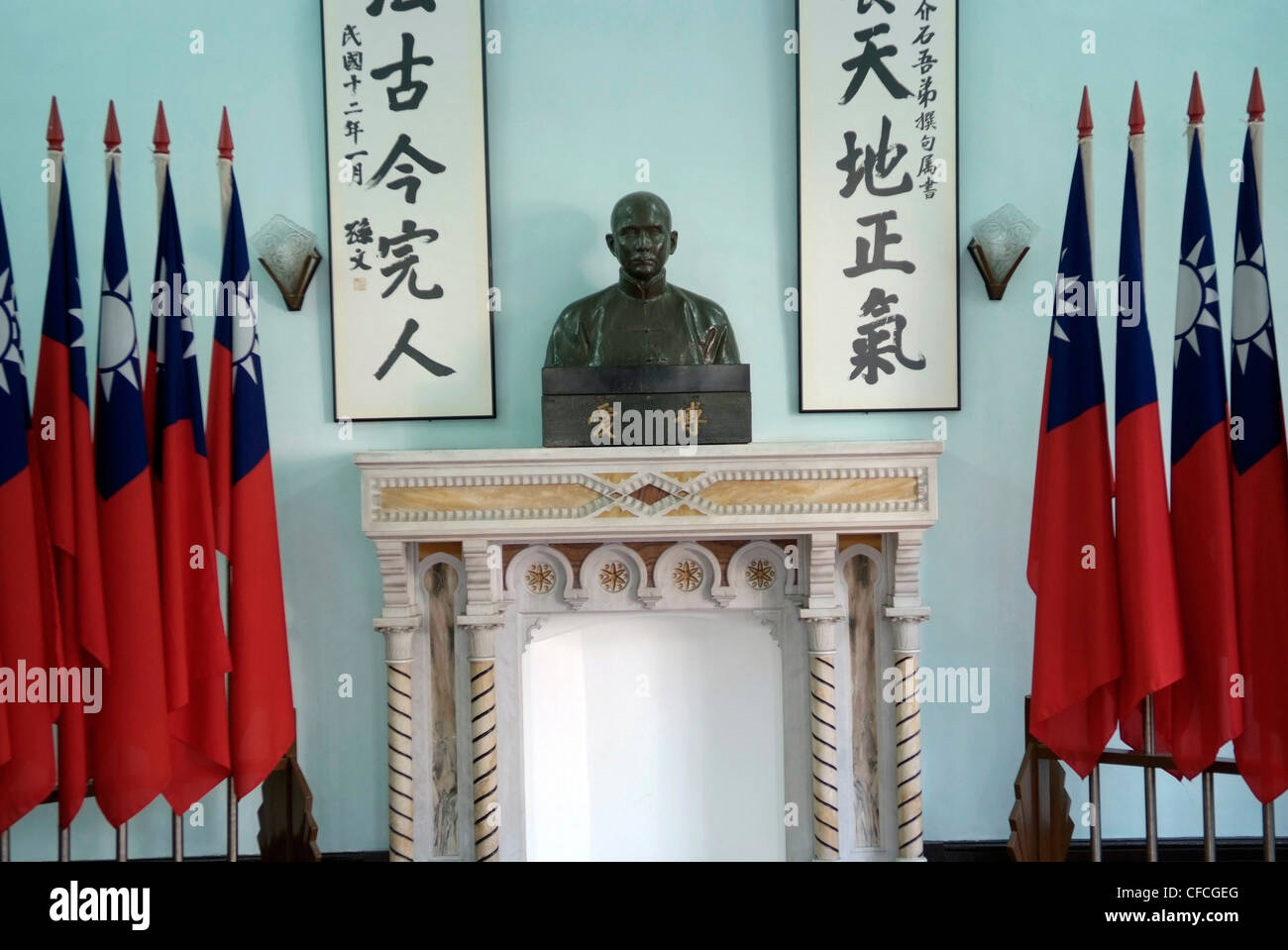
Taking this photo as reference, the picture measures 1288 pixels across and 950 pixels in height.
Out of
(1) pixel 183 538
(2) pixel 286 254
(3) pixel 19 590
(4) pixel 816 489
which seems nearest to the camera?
(3) pixel 19 590

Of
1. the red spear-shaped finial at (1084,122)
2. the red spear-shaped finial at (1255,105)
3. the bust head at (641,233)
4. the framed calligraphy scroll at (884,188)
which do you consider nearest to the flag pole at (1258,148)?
the red spear-shaped finial at (1255,105)

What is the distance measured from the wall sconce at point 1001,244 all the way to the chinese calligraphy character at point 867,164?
328 mm

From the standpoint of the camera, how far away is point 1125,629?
225 cm

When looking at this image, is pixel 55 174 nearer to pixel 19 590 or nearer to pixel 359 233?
pixel 359 233

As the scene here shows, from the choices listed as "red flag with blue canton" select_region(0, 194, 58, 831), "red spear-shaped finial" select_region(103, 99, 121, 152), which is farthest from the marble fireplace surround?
"red spear-shaped finial" select_region(103, 99, 121, 152)

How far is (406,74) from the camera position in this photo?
2902mm

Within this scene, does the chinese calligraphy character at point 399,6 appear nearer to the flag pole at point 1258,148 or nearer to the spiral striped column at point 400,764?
the spiral striped column at point 400,764

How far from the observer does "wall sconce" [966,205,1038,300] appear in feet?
9.31

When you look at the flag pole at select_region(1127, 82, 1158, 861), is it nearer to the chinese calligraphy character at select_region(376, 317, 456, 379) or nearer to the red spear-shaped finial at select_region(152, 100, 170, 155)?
the chinese calligraphy character at select_region(376, 317, 456, 379)

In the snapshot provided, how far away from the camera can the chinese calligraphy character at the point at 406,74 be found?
9.52ft

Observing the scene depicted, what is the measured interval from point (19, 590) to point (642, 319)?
1790 millimetres

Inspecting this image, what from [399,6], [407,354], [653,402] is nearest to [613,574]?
[653,402]

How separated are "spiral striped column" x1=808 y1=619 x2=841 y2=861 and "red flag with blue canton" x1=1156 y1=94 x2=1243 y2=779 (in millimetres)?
905
